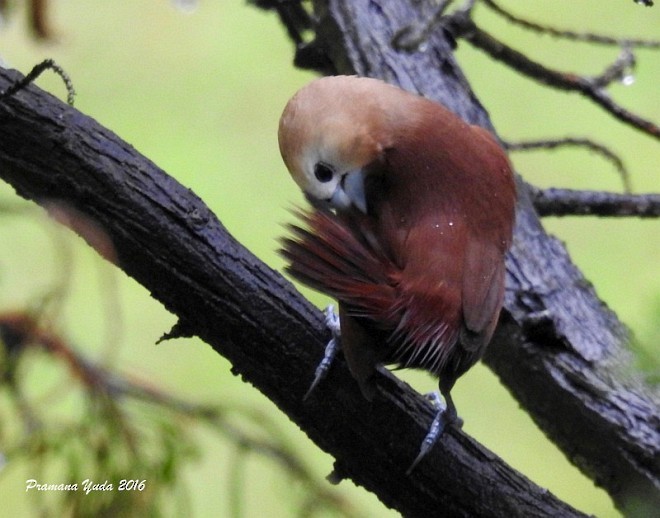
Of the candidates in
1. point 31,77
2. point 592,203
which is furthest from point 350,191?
point 592,203

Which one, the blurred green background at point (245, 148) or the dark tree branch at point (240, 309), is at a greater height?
the blurred green background at point (245, 148)

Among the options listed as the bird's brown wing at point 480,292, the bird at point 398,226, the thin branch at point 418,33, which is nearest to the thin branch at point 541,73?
the thin branch at point 418,33

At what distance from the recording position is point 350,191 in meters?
1.32

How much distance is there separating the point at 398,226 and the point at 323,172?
0.17 m

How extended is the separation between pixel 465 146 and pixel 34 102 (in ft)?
2.02

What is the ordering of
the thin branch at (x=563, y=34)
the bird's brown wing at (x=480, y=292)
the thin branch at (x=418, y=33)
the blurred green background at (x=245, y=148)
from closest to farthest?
the bird's brown wing at (x=480, y=292) < the thin branch at (x=418, y=33) < the thin branch at (x=563, y=34) < the blurred green background at (x=245, y=148)

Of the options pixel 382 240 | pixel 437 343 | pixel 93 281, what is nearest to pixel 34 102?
pixel 382 240

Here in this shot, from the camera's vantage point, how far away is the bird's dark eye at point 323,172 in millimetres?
1333

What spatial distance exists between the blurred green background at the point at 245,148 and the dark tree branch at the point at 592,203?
0.82 meters

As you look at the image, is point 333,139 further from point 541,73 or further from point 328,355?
point 541,73

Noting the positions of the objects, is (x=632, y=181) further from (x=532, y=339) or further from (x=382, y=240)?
(x=382, y=240)

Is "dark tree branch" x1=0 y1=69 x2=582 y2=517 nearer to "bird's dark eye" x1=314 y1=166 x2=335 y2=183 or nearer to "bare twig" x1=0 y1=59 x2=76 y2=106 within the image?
"bare twig" x1=0 y1=59 x2=76 y2=106

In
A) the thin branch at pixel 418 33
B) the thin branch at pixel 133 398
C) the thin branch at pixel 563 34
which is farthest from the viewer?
the thin branch at pixel 563 34

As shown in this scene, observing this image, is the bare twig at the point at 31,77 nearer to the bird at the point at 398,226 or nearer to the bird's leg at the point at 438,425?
the bird at the point at 398,226
